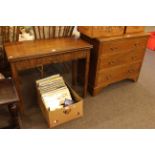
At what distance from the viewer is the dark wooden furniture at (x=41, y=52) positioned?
1.45 m

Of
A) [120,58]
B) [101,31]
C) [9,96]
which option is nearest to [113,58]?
[120,58]

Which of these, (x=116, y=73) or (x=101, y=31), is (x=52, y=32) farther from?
(x=116, y=73)

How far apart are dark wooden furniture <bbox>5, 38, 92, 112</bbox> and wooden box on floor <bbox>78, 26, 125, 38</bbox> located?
0.43ft

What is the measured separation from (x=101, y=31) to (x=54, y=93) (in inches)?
32.7

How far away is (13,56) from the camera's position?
55.4 inches

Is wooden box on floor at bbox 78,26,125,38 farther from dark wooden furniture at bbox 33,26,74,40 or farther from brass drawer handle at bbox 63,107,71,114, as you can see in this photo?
brass drawer handle at bbox 63,107,71,114

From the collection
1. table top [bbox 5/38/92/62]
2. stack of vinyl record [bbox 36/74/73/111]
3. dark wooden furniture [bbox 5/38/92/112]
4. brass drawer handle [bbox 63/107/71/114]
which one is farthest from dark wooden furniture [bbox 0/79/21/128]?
brass drawer handle [bbox 63/107/71/114]

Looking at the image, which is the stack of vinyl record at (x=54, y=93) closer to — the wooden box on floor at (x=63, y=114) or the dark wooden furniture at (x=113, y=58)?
the wooden box on floor at (x=63, y=114)

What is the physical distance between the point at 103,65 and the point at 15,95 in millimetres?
1059

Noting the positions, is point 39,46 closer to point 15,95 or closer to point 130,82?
point 15,95

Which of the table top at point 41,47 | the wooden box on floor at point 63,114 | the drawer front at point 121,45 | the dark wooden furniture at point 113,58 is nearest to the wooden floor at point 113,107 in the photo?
the wooden box on floor at point 63,114

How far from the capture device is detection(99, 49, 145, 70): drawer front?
75.4 inches

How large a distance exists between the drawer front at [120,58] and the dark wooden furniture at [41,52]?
0.75 feet
